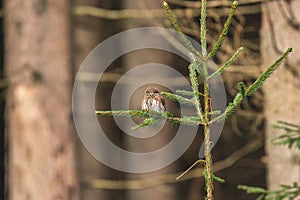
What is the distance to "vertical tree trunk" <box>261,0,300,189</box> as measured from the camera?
141 inches

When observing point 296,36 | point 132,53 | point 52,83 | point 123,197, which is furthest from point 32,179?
point 123,197

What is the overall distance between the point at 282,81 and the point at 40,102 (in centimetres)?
177

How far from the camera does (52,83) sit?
4.75 metres

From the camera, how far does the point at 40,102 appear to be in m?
4.68

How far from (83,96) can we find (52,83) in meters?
2.06

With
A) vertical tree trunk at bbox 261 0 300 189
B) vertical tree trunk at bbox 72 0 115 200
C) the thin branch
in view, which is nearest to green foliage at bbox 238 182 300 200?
vertical tree trunk at bbox 261 0 300 189

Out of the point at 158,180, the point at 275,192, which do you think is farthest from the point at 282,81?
the point at 158,180

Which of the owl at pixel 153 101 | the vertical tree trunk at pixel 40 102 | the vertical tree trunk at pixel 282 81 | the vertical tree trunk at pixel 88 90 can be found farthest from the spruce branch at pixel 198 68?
the vertical tree trunk at pixel 88 90

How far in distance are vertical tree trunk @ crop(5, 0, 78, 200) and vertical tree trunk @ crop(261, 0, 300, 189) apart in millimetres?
1602

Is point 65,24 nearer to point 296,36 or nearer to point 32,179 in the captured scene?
point 32,179

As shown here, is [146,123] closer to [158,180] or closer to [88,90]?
[158,180]

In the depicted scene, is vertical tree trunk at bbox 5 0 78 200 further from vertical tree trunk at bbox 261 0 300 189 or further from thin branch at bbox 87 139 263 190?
vertical tree trunk at bbox 261 0 300 189

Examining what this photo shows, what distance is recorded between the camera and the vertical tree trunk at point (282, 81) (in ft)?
11.8

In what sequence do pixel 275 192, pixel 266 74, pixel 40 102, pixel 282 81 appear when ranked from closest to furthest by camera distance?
pixel 266 74
pixel 275 192
pixel 282 81
pixel 40 102
